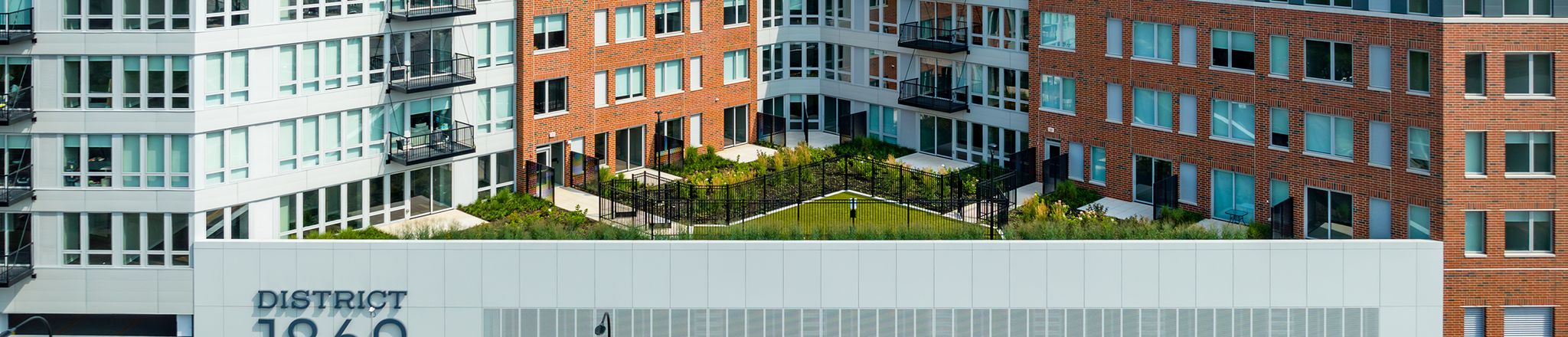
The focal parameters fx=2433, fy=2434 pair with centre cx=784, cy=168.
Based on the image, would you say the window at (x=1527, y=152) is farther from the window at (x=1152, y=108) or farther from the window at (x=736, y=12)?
the window at (x=736, y=12)

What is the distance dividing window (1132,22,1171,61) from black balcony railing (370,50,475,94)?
60.4 ft

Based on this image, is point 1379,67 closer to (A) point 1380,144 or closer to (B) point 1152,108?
(A) point 1380,144

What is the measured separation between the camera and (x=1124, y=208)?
68.8m

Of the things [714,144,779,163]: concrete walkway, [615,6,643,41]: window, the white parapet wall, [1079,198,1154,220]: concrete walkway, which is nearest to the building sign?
the white parapet wall

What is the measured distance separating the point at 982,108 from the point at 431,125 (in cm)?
1762

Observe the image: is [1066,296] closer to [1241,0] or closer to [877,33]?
[1241,0]

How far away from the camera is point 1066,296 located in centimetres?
5569

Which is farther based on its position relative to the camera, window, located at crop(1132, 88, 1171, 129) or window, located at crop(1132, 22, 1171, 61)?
window, located at crop(1132, 88, 1171, 129)

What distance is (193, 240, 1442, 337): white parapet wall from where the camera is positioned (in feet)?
182

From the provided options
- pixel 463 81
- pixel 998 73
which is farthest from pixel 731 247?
A: pixel 998 73

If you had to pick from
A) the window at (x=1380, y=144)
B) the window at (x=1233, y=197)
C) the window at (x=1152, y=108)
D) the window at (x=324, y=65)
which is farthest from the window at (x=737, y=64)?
the window at (x=1380, y=144)

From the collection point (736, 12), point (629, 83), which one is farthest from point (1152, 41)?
point (629, 83)

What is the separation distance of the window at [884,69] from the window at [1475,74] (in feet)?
73.2

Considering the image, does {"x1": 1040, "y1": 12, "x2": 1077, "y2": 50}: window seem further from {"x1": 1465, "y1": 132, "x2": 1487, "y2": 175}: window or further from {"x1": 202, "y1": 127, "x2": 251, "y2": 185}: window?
{"x1": 202, "y1": 127, "x2": 251, "y2": 185}: window
